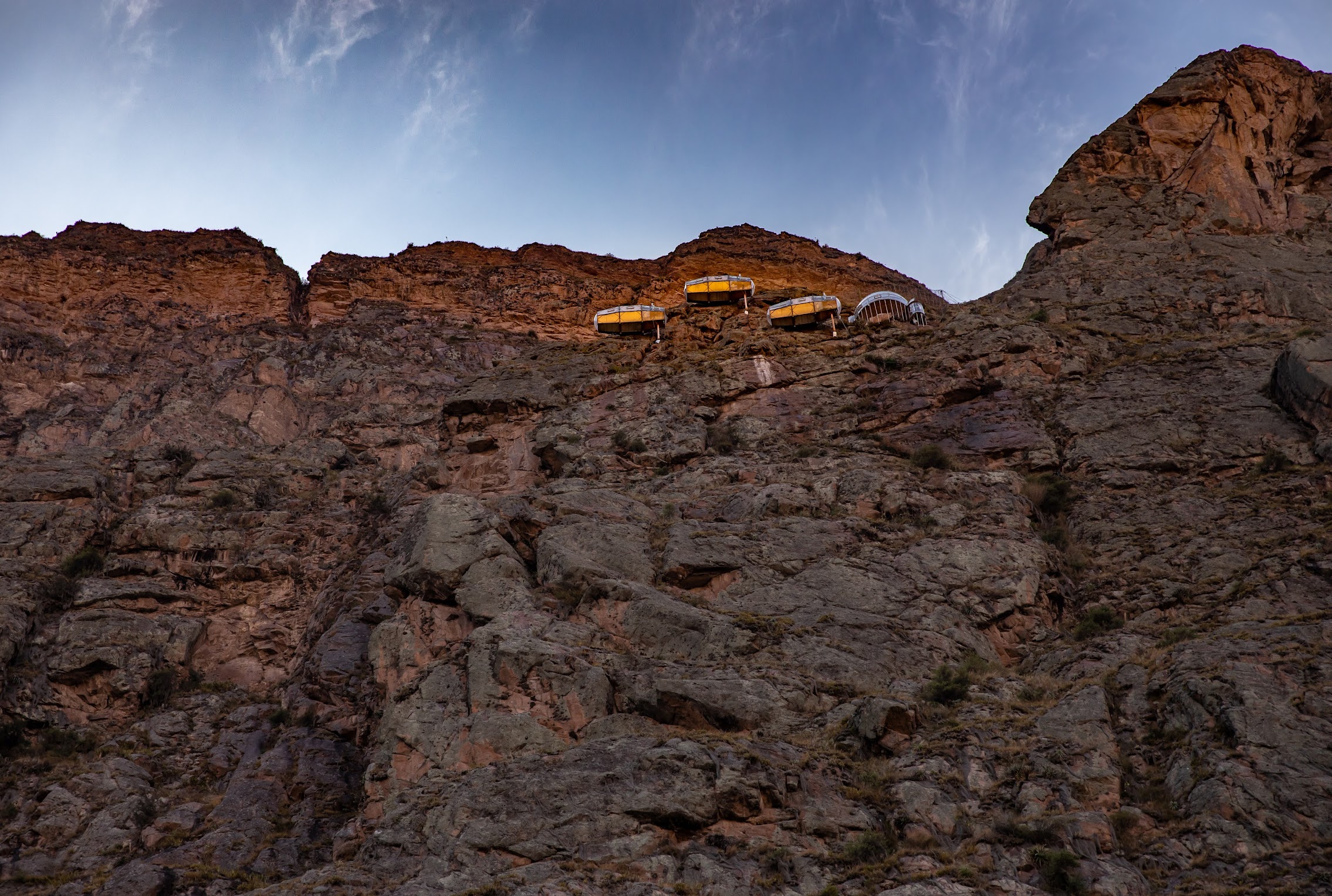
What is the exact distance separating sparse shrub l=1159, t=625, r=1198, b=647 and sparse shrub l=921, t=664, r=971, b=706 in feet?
12.5

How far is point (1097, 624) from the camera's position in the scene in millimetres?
23656

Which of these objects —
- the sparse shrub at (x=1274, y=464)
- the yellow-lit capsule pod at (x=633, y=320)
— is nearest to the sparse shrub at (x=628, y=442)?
the yellow-lit capsule pod at (x=633, y=320)

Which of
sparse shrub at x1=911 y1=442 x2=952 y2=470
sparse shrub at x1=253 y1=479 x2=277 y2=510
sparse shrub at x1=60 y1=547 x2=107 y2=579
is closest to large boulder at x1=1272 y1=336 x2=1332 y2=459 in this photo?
sparse shrub at x1=911 y1=442 x2=952 y2=470

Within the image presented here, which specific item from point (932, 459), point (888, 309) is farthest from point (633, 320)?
point (932, 459)

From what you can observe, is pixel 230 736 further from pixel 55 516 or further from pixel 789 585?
pixel 789 585

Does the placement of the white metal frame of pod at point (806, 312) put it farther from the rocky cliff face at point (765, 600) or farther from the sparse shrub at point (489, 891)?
the sparse shrub at point (489, 891)

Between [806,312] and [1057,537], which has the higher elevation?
[806,312]

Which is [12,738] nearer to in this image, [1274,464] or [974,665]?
[974,665]

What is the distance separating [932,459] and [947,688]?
32.1 ft

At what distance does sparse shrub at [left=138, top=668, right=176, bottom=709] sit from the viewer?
2994cm

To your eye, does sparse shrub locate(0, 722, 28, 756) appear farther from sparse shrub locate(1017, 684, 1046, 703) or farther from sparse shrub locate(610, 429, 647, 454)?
sparse shrub locate(1017, 684, 1046, 703)

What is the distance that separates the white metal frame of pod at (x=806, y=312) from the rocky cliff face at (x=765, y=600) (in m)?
0.90

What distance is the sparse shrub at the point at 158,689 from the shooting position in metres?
29.9

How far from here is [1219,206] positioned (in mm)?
41719
